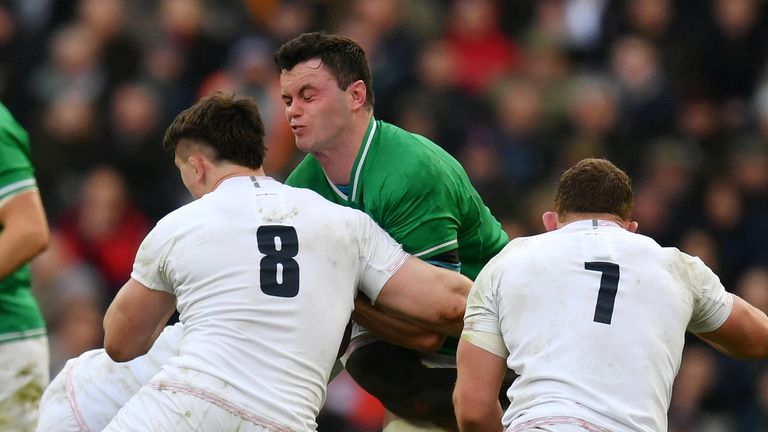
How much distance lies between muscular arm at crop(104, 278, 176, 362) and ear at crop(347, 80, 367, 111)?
1.25m

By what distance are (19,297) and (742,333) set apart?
3.24 meters

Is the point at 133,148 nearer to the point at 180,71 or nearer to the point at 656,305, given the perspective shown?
the point at 180,71

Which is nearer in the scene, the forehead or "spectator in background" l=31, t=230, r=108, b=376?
the forehead

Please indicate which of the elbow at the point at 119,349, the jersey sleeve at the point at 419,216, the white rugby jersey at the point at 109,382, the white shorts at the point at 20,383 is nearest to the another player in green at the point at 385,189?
the jersey sleeve at the point at 419,216

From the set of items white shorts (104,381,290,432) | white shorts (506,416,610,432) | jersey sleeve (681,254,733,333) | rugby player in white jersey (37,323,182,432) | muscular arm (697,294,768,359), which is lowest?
rugby player in white jersey (37,323,182,432)

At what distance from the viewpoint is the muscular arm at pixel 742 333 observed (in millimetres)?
5484

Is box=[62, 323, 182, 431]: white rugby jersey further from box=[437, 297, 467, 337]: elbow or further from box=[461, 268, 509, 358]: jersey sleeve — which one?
box=[461, 268, 509, 358]: jersey sleeve

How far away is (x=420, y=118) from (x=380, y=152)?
4824mm

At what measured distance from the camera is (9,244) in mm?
6414

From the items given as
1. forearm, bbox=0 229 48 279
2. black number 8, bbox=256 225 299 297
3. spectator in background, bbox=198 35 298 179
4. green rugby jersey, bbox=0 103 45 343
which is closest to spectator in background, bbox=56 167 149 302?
spectator in background, bbox=198 35 298 179

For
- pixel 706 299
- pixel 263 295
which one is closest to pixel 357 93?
pixel 263 295

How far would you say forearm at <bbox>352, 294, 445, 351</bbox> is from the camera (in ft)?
19.3

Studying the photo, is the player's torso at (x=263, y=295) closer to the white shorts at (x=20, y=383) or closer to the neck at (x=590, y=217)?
the neck at (x=590, y=217)

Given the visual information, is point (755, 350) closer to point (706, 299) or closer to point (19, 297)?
point (706, 299)
